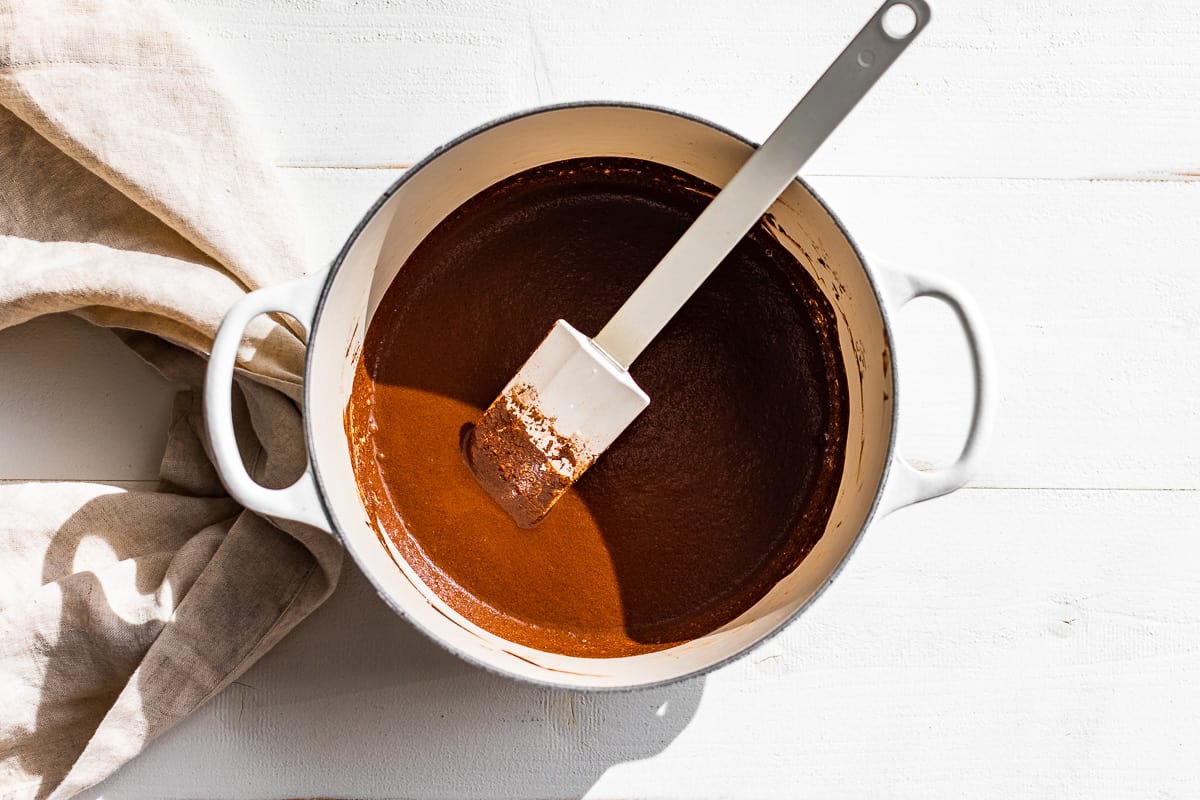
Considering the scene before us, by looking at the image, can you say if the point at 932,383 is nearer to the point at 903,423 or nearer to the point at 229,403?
the point at 903,423

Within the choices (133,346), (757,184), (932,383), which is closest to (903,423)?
(932,383)

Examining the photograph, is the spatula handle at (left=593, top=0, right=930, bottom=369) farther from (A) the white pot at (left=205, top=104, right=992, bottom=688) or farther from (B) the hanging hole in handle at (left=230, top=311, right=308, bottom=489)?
(B) the hanging hole in handle at (left=230, top=311, right=308, bottom=489)

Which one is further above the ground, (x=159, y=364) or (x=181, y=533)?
(x=159, y=364)

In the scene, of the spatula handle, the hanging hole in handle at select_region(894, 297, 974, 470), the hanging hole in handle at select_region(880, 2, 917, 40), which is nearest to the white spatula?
the spatula handle

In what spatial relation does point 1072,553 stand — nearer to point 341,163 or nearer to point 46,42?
point 341,163

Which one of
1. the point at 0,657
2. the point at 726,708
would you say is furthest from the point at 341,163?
the point at 726,708

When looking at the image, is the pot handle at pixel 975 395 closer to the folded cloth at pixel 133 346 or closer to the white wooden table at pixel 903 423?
the white wooden table at pixel 903 423
